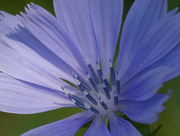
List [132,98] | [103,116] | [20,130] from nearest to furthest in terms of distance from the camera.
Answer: [132,98] < [103,116] < [20,130]

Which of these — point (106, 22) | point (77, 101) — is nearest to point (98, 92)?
point (77, 101)

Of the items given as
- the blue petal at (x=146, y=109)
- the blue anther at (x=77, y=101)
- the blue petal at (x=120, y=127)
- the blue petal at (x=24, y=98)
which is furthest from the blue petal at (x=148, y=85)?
the blue petal at (x=24, y=98)

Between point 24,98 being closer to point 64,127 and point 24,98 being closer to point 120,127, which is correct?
point 64,127

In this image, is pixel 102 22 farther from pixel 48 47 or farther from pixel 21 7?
pixel 21 7

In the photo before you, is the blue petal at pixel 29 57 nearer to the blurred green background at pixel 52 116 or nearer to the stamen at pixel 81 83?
the stamen at pixel 81 83

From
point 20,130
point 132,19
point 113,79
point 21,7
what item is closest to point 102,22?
point 132,19

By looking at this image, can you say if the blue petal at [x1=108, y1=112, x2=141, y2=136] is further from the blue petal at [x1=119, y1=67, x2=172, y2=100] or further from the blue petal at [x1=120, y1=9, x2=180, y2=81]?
the blue petal at [x1=120, y1=9, x2=180, y2=81]
